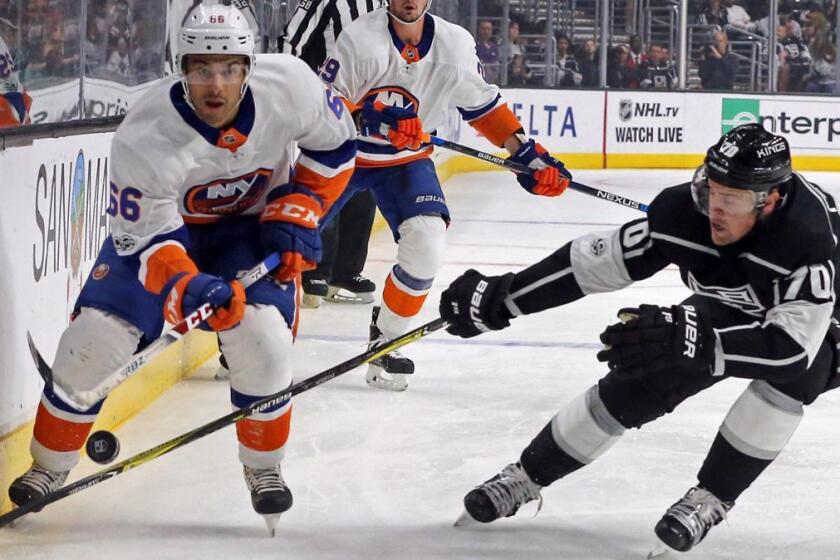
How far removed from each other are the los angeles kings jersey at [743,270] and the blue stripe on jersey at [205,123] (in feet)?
1.93

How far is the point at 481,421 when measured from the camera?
3592 mm

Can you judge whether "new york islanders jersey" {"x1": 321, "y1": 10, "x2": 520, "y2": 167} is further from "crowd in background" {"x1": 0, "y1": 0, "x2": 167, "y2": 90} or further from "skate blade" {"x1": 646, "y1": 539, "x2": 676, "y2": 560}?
"skate blade" {"x1": 646, "y1": 539, "x2": 676, "y2": 560}

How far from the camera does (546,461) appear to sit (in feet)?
8.63

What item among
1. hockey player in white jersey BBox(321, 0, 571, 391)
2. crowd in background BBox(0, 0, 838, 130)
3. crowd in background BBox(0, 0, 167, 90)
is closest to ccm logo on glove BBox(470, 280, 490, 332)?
crowd in background BBox(0, 0, 167, 90)

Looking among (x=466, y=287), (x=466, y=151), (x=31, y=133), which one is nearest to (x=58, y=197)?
(x=31, y=133)

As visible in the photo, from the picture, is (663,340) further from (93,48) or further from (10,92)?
(93,48)

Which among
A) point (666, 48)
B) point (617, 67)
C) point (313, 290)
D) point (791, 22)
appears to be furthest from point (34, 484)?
point (791, 22)

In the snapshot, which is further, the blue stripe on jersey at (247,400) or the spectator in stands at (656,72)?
the spectator in stands at (656,72)

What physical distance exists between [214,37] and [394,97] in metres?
1.68

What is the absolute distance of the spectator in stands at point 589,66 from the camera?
1104 cm

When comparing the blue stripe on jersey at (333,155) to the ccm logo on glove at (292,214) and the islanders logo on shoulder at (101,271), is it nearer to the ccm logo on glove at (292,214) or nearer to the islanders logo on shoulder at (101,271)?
the ccm logo on glove at (292,214)

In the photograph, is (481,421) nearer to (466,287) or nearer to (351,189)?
(351,189)

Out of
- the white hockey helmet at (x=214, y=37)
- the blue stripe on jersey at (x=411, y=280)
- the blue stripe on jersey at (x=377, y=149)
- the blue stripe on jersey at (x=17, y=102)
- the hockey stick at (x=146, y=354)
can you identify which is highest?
the white hockey helmet at (x=214, y=37)

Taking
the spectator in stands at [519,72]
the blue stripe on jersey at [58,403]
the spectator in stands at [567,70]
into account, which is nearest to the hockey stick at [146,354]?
the blue stripe on jersey at [58,403]
